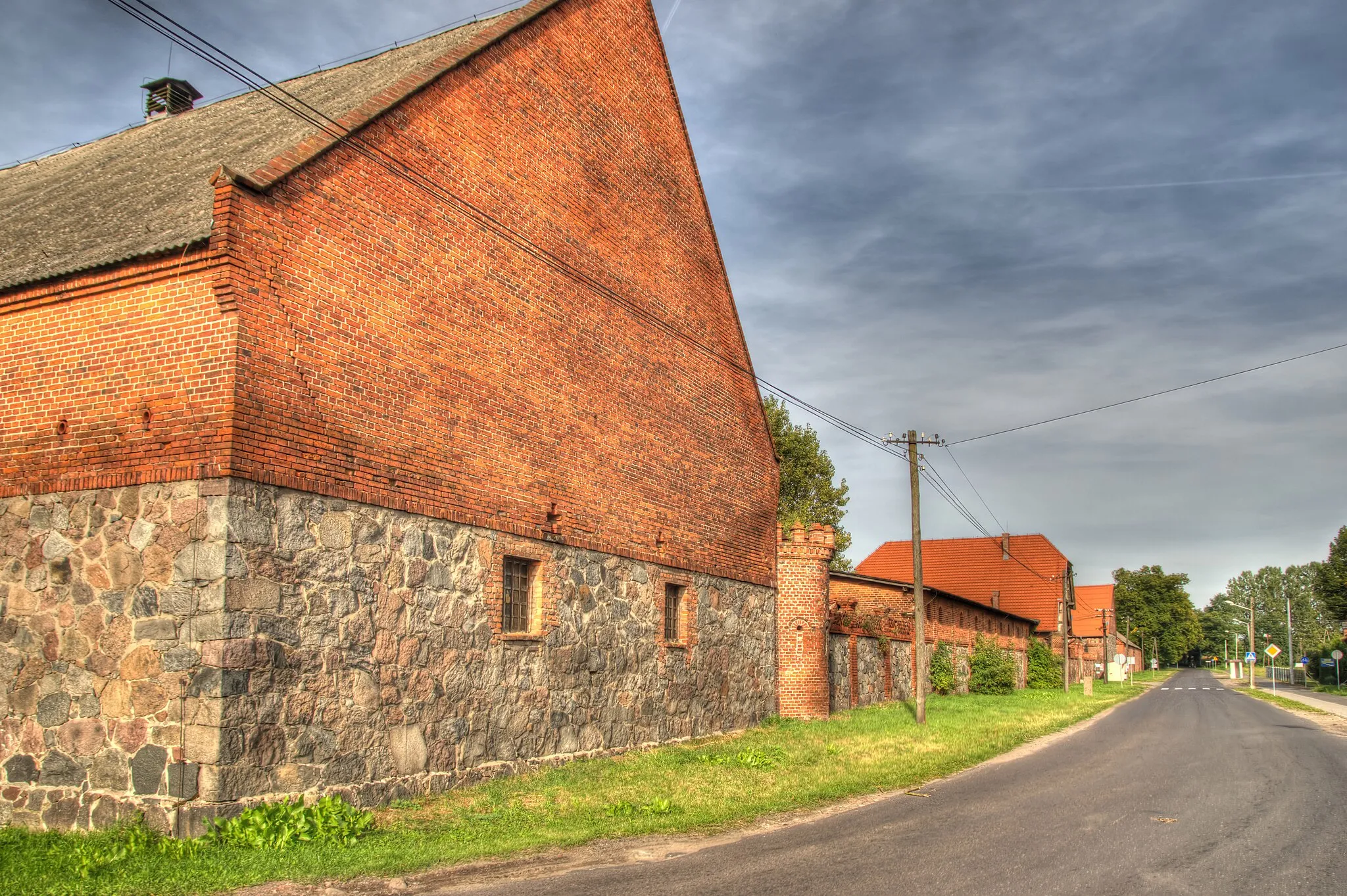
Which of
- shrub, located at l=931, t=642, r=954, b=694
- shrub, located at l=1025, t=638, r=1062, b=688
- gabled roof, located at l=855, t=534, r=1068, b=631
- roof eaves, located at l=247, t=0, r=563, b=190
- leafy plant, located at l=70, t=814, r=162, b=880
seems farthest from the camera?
gabled roof, located at l=855, t=534, r=1068, b=631

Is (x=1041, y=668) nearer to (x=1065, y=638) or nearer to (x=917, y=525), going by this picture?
(x=1065, y=638)

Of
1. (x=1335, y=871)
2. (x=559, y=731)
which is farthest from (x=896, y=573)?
(x=1335, y=871)

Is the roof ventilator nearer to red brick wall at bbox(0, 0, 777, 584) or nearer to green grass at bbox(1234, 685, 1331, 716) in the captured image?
red brick wall at bbox(0, 0, 777, 584)

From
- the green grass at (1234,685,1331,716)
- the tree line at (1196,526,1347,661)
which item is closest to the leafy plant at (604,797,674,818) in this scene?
the green grass at (1234,685,1331,716)

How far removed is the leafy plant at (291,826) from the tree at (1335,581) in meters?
69.1

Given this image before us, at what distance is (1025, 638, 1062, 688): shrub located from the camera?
4984 centimetres

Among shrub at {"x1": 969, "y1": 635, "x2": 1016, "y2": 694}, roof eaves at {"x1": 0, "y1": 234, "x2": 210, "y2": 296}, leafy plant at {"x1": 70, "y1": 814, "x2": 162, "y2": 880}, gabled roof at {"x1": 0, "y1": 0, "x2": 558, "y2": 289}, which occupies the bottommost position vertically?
shrub at {"x1": 969, "y1": 635, "x2": 1016, "y2": 694}

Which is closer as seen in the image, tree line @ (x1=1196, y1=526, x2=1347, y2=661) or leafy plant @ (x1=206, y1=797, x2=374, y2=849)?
leafy plant @ (x1=206, y1=797, x2=374, y2=849)

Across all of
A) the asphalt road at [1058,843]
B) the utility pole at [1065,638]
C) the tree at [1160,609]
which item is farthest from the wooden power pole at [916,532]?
the tree at [1160,609]

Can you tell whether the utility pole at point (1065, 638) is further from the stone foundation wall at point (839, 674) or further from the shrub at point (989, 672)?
the stone foundation wall at point (839, 674)

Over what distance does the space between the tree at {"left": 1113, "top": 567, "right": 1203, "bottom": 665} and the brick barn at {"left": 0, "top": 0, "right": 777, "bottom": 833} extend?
124108 millimetres

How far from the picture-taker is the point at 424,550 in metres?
11.7

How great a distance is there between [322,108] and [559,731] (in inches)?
356

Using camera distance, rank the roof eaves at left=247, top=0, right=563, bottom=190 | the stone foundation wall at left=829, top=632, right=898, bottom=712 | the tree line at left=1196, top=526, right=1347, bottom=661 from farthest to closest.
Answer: the tree line at left=1196, top=526, right=1347, bottom=661 < the stone foundation wall at left=829, top=632, right=898, bottom=712 < the roof eaves at left=247, top=0, right=563, bottom=190
